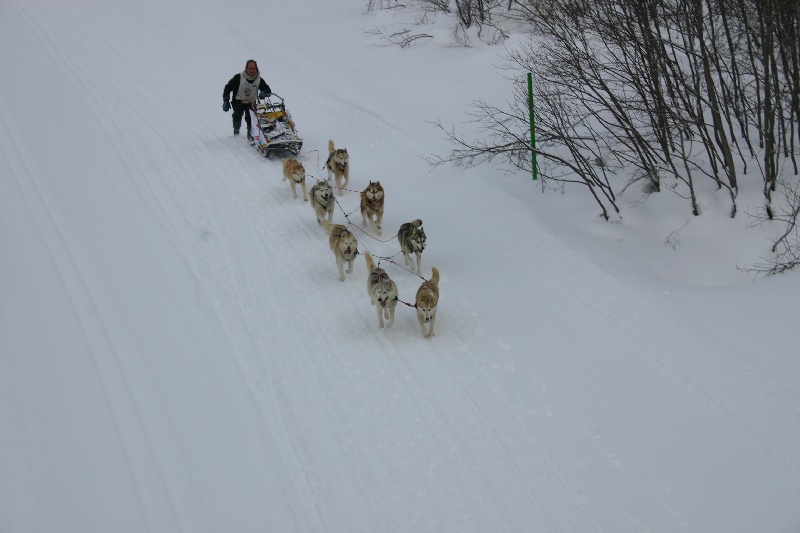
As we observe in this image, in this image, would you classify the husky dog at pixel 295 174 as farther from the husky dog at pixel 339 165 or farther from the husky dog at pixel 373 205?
the husky dog at pixel 373 205

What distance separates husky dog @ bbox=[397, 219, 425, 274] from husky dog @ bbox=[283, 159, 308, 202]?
2585 millimetres

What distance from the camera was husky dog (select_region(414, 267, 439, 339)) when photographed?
7.73 metres

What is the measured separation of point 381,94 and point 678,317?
10.0m

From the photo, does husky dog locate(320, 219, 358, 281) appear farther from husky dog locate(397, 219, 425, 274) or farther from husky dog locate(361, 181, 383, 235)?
husky dog locate(361, 181, 383, 235)

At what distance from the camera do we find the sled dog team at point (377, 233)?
786cm

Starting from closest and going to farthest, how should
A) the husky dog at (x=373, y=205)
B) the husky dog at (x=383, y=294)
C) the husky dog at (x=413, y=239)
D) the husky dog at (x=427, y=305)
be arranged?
the husky dog at (x=427, y=305) < the husky dog at (x=383, y=294) < the husky dog at (x=413, y=239) < the husky dog at (x=373, y=205)

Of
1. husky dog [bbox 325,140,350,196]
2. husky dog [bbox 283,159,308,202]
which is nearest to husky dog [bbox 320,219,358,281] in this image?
husky dog [bbox 283,159,308,202]

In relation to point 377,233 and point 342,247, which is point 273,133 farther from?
point 342,247

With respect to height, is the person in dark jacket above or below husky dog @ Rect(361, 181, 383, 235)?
above

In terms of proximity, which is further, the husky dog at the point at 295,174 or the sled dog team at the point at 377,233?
the husky dog at the point at 295,174

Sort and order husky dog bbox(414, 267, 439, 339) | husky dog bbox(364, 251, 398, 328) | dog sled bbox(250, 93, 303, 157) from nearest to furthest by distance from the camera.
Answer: husky dog bbox(414, 267, 439, 339), husky dog bbox(364, 251, 398, 328), dog sled bbox(250, 93, 303, 157)

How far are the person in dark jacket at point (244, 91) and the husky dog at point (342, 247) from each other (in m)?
4.90

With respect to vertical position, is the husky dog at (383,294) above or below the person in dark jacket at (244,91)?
below

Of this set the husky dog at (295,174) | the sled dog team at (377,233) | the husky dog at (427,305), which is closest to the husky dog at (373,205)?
the sled dog team at (377,233)
